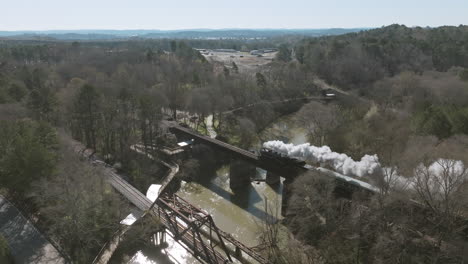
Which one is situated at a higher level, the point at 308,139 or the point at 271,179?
the point at 308,139

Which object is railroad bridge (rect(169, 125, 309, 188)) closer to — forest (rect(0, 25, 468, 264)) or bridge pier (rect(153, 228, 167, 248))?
forest (rect(0, 25, 468, 264))

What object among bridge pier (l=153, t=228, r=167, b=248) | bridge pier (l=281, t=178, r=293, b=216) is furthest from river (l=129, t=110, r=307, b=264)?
bridge pier (l=281, t=178, r=293, b=216)

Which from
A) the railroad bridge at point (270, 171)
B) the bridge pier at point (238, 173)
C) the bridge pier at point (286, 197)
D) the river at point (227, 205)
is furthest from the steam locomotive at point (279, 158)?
the bridge pier at point (238, 173)

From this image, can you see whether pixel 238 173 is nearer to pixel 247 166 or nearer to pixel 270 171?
pixel 247 166

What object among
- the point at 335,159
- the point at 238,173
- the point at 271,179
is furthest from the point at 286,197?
the point at 238,173

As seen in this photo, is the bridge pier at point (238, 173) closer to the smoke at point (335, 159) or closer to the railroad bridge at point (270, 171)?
the railroad bridge at point (270, 171)
